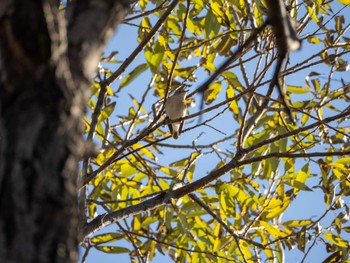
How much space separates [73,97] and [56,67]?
6 cm

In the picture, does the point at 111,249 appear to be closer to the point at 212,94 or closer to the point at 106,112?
the point at 106,112

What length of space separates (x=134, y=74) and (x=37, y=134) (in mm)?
2699

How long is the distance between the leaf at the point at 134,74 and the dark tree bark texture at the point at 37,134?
257cm

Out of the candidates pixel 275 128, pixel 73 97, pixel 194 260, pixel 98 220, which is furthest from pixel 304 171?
pixel 73 97

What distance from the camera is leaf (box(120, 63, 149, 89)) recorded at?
136 inches

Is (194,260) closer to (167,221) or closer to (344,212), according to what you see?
(167,221)

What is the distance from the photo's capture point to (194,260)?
10.1ft

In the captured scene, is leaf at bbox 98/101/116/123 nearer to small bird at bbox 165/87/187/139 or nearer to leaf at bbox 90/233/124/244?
leaf at bbox 90/233/124/244

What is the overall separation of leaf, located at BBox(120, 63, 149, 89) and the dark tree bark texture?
257 centimetres

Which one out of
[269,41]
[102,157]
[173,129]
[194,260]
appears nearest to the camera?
[269,41]

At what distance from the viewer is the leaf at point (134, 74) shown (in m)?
3.46

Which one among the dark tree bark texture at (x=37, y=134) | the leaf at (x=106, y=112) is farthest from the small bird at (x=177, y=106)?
the dark tree bark texture at (x=37, y=134)

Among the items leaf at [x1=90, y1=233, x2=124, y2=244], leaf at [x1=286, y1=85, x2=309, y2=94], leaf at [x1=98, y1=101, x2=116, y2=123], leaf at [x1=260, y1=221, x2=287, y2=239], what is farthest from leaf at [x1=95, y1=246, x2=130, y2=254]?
leaf at [x1=286, y1=85, x2=309, y2=94]

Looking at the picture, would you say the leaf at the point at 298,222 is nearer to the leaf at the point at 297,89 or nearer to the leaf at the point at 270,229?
the leaf at the point at 270,229
